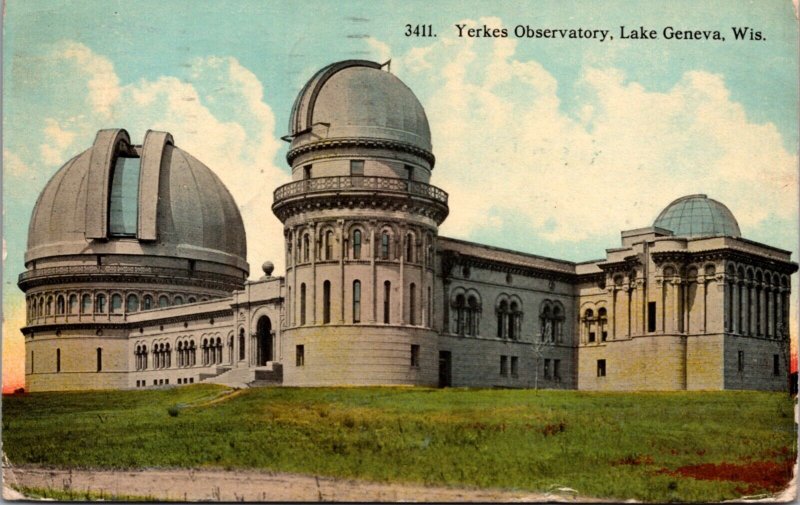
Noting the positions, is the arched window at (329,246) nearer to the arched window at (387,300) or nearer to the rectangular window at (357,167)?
the arched window at (387,300)

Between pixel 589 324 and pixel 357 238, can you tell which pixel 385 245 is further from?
pixel 589 324

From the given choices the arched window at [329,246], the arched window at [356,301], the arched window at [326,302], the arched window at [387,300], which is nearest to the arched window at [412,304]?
the arched window at [387,300]

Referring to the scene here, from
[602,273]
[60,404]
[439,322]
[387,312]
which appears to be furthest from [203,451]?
[602,273]

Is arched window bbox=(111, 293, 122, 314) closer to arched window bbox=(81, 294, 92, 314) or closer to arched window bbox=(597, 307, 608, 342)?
arched window bbox=(81, 294, 92, 314)

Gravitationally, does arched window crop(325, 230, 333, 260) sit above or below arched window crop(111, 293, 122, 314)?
above

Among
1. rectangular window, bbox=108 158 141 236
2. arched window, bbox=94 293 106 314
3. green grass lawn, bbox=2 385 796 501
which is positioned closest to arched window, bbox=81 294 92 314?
arched window, bbox=94 293 106 314

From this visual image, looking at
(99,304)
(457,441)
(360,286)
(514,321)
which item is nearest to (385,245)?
(360,286)
